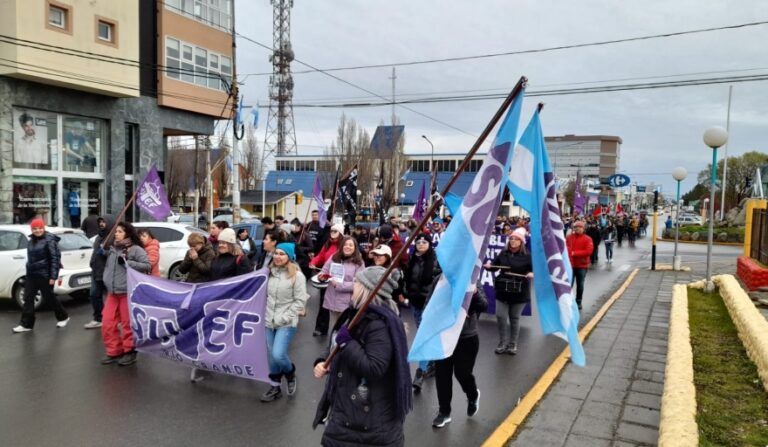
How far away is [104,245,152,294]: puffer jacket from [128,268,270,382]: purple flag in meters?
0.22

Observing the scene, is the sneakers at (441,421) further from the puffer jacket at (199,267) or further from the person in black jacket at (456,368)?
the puffer jacket at (199,267)

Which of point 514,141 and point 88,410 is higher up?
point 514,141

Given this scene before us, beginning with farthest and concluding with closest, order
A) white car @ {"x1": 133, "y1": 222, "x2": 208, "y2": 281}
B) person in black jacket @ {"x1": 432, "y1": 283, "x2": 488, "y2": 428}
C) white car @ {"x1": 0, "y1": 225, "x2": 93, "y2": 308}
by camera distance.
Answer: white car @ {"x1": 133, "y1": 222, "x2": 208, "y2": 281}, white car @ {"x1": 0, "y1": 225, "x2": 93, "y2": 308}, person in black jacket @ {"x1": 432, "y1": 283, "x2": 488, "y2": 428}

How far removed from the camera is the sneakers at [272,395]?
585cm

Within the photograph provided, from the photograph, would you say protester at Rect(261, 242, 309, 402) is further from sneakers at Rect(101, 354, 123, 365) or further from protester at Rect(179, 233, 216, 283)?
sneakers at Rect(101, 354, 123, 365)

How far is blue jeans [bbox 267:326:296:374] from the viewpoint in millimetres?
5801

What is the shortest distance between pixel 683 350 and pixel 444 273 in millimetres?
4541

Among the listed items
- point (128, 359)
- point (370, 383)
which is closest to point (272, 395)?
point (128, 359)

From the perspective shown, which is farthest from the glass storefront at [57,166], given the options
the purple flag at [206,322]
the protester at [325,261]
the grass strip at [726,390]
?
the grass strip at [726,390]

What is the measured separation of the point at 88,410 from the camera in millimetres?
5527

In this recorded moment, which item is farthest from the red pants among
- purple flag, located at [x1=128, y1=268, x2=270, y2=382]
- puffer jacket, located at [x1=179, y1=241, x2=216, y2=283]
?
puffer jacket, located at [x1=179, y1=241, x2=216, y2=283]

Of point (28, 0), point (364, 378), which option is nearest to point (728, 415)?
point (364, 378)

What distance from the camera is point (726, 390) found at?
20.0 ft

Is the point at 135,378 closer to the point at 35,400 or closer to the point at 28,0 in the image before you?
the point at 35,400
